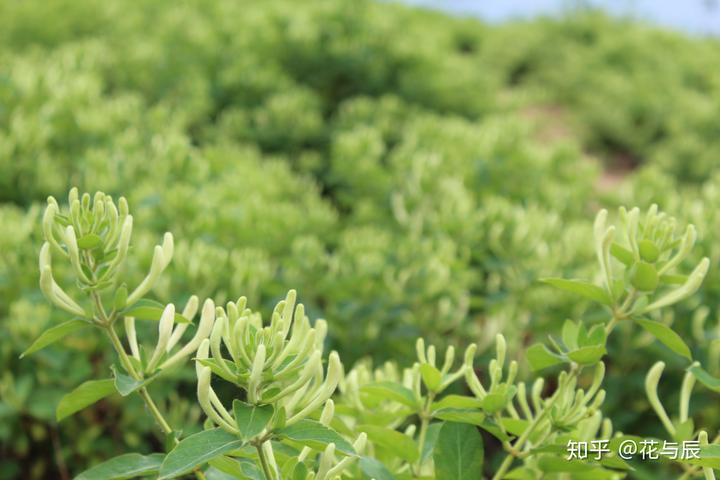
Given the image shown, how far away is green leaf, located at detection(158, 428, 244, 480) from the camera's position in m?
0.89

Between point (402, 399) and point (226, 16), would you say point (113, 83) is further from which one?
point (402, 399)

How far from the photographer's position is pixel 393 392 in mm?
1214

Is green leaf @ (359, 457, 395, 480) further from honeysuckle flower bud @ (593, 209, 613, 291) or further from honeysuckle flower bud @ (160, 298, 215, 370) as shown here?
honeysuckle flower bud @ (593, 209, 613, 291)

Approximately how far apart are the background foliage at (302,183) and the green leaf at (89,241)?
→ 1369 millimetres

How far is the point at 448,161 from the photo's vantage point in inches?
142

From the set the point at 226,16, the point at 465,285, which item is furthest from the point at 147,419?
the point at 226,16

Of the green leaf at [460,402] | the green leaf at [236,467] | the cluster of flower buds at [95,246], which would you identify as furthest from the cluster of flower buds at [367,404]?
the cluster of flower buds at [95,246]

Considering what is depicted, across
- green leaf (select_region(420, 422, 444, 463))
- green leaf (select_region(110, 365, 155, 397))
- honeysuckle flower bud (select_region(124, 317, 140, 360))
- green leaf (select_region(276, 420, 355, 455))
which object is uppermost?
honeysuckle flower bud (select_region(124, 317, 140, 360))

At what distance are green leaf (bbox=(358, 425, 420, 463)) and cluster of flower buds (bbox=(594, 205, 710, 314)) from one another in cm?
34

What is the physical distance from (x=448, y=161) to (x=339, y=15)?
76.7 inches

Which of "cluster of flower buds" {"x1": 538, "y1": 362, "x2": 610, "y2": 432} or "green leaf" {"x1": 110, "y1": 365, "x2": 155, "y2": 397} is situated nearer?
"green leaf" {"x1": 110, "y1": 365, "x2": 155, "y2": 397}

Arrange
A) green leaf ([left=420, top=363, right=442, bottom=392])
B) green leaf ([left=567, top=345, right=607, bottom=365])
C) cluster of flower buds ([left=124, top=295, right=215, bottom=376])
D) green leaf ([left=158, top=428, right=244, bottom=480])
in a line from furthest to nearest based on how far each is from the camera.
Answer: green leaf ([left=420, top=363, right=442, bottom=392])
green leaf ([left=567, top=345, right=607, bottom=365])
cluster of flower buds ([left=124, top=295, right=215, bottom=376])
green leaf ([left=158, top=428, right=244, bottom=480])

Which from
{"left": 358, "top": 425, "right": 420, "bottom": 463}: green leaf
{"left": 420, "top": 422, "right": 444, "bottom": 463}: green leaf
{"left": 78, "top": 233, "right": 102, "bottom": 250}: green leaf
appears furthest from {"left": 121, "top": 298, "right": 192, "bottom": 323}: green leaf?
{"left": 420, "top": 422, "right": 444, "bottom": 463}: green leaf

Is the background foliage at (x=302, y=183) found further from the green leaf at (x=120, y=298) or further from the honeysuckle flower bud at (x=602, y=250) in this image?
the honeysuckle flower bud at (x=602, y=250)
